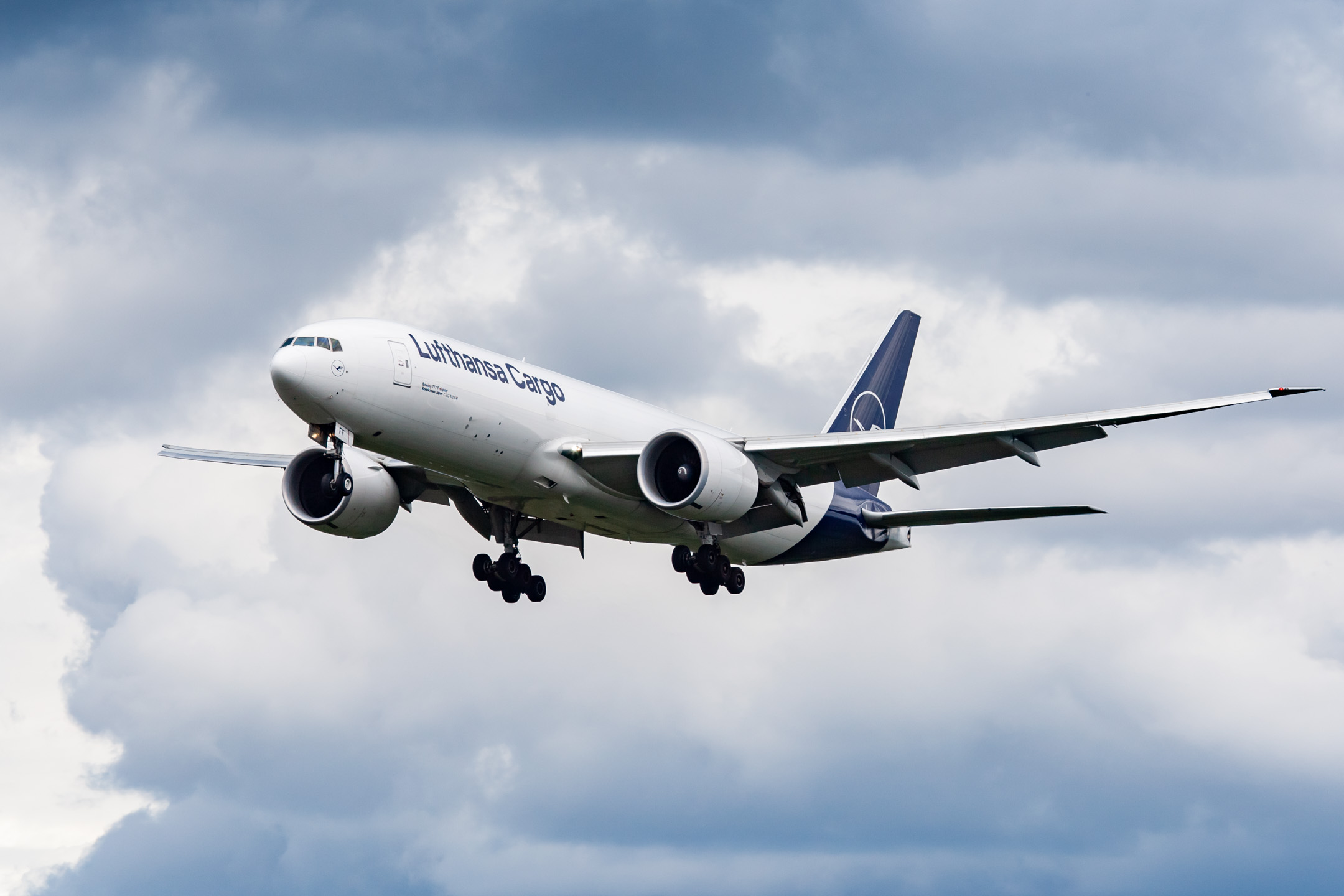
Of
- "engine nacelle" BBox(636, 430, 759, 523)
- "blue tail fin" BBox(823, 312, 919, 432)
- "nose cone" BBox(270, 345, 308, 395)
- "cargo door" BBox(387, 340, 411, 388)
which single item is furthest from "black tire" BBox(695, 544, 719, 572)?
"nose cone" BBox(270, 345, 308, 395)

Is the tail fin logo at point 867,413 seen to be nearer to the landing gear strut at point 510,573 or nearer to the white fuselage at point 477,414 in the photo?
the white fuselage at point 477,414

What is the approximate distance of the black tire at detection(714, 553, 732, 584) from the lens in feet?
147

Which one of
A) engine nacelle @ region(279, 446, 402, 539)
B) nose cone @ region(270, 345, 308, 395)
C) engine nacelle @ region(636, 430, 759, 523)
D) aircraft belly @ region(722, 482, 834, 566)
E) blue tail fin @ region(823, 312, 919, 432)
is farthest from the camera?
blue tail fin @ region(823, 312, 919, 432)

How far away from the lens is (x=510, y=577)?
47344 millimetres

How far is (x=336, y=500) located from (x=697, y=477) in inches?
380

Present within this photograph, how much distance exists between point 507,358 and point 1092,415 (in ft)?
43.9

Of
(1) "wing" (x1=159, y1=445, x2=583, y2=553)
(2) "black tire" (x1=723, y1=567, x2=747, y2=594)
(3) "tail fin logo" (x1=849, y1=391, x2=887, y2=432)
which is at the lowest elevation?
(2) "black tire" (x1=723, y1=567, x2=747, y2=594)

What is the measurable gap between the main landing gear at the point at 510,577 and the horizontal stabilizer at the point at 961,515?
924 cm

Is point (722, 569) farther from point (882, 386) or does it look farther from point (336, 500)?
point (882, 386)

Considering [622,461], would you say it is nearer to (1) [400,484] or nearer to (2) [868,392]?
(1) [400,484]

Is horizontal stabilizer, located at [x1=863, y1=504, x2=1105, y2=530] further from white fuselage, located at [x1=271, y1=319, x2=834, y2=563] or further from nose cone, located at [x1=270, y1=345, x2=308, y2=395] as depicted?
nose cone, located at [x1=270, y1=345, x2=308, y2=395]

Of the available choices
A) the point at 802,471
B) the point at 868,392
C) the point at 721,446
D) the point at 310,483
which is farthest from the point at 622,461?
the point at 868,392

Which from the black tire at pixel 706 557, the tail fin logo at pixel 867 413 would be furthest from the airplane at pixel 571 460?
the tail fin logo at pixel 867 413

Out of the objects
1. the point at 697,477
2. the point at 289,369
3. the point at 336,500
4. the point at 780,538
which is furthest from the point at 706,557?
the point at 289,369
